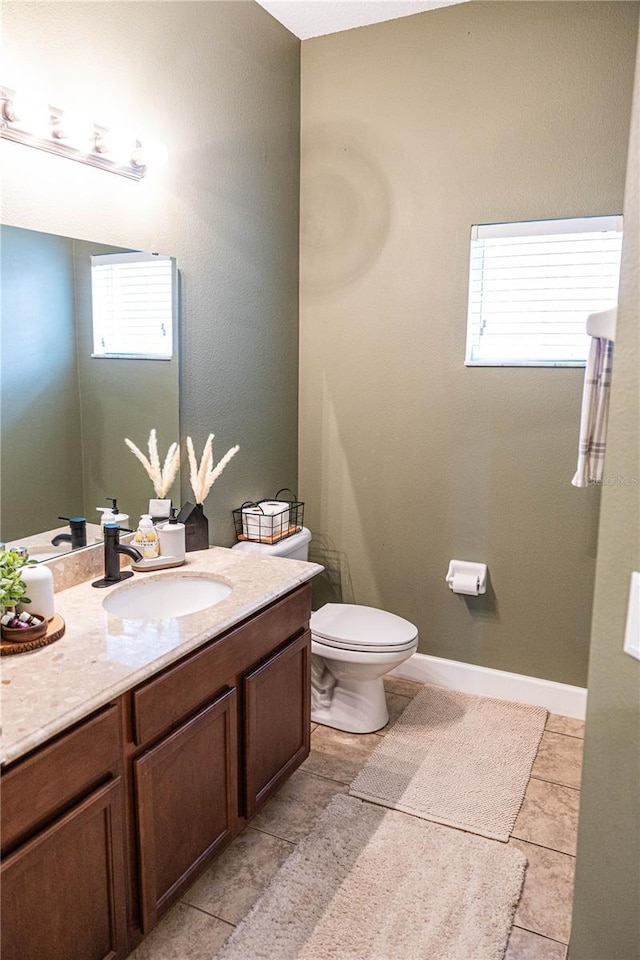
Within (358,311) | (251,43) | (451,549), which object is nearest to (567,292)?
(358,311)

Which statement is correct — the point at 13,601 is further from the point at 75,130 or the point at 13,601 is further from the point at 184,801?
the point at 75,130

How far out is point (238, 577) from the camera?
233cm

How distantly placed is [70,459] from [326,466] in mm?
1559

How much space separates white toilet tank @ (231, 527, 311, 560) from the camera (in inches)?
118

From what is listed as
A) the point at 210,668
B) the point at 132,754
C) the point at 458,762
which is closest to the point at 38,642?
the point at 132,754

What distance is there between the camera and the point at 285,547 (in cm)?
306

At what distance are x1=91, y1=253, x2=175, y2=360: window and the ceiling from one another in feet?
4.22

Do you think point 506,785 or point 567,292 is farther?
point 567,292

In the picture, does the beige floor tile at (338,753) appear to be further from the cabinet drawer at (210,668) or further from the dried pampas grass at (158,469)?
the dried pampas grass at (158,469)

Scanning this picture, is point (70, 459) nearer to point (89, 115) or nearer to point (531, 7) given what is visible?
point (89, 115)

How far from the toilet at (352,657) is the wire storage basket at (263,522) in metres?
0.04

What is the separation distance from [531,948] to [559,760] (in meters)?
0.97

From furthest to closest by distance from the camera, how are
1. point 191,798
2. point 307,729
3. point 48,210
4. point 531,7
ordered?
point 531,7, point 307,729, point 48,210, point 191,798

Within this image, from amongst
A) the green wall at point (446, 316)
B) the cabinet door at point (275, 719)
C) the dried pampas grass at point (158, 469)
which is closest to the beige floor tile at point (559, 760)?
the green wall at point (446, 316)
